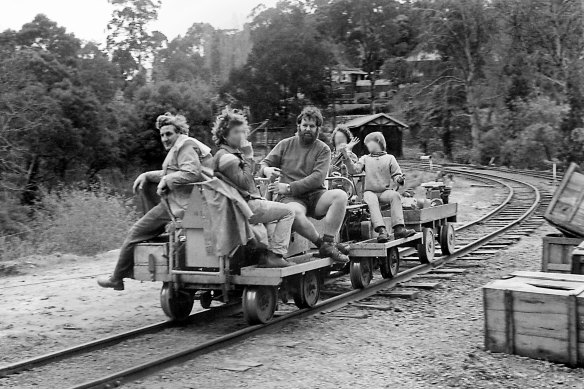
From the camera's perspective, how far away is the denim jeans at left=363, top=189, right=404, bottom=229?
8680mm

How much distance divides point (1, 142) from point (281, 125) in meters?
17.4

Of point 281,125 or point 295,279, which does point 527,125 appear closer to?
point 281,125

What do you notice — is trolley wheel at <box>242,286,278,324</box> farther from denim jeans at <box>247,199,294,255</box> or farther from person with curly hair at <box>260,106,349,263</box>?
person with curly hair at <box>260,106,349,263</box>

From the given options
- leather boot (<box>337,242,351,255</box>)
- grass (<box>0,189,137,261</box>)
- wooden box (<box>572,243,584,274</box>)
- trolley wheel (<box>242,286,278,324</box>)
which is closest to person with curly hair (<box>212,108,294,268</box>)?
trolley wheel (<box>242,286,278,324</box>)

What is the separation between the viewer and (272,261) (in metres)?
6.64

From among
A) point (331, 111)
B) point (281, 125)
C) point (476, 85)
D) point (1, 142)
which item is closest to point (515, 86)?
point (476, 85)

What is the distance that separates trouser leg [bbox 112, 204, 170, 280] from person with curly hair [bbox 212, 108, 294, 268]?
97 cm

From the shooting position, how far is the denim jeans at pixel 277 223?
660 centimetres

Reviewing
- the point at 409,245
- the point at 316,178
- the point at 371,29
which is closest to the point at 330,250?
the point at 316,178

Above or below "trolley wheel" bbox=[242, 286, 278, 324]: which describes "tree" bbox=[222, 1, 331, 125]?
above

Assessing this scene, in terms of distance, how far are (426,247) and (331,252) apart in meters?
3.30

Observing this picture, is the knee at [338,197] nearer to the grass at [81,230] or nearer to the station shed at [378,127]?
the grass at [81,230]

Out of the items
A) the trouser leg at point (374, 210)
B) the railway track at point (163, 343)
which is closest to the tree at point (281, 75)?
the railway track at point (163, 343)

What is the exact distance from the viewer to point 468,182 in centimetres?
2619
